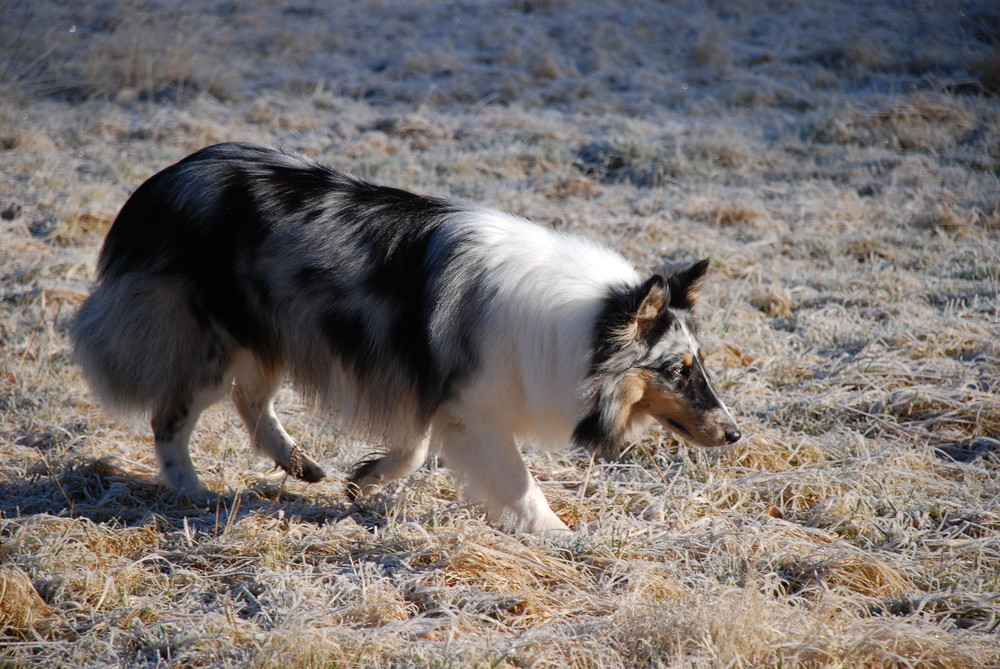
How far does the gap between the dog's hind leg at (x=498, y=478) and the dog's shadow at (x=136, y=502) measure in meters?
0.46

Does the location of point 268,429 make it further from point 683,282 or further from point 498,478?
point 683,282

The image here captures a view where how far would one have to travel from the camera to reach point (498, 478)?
353cm

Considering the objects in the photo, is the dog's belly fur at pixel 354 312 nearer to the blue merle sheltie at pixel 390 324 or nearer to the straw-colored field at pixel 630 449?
the blue merle sheltie at pixel 390 324

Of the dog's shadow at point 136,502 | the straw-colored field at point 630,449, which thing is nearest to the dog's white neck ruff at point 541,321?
the straw-colored field at point 630,449

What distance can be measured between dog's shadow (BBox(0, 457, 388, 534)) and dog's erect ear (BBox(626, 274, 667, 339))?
1.39 metres

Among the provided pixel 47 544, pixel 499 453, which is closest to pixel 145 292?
pixel 47 544

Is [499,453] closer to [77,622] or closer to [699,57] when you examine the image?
[77,622]

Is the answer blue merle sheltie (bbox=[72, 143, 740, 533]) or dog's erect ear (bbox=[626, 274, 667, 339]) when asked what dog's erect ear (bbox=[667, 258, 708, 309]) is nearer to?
blue merle sheltie (bbox=[72, 143, 740, 533])

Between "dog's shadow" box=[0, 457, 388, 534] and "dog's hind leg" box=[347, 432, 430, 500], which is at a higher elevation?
"dog's hind leg" box=[347, 432, 430, 500]

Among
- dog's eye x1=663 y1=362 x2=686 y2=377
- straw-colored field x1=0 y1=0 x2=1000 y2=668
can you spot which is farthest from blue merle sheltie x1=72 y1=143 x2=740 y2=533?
straw-colored field x1=0 y1=0 x2=1000 y2=668

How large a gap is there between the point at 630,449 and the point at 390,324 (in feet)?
5.11

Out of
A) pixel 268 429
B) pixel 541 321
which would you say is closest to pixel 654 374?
pixel 541 321

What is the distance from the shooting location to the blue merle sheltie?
336cm

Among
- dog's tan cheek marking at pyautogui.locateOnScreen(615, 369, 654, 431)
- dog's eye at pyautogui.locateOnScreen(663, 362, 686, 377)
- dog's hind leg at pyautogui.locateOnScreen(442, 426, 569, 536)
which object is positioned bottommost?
dog's hind leg at pyautogui.locateOnScreen(442, 426, 569, 536)
